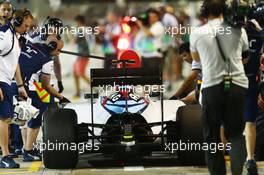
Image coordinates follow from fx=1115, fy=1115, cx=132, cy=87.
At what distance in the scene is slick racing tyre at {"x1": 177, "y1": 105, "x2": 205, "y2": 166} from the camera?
1312cm

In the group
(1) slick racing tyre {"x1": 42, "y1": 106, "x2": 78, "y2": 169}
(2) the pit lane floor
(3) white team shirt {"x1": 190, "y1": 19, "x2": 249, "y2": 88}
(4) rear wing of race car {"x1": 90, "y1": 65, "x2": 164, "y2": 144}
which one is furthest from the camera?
(4) rear wing of race car {"x1": 90, "y1": 65, "x2": 164, "y2": 144}

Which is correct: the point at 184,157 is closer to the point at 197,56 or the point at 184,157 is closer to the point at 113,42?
the point at 197,56

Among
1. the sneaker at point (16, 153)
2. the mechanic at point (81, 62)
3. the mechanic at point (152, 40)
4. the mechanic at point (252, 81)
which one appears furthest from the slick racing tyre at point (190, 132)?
the mechanic at point (81, 62)

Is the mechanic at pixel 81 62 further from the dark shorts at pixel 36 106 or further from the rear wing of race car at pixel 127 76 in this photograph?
the rear wing of race car at pixel 127 76

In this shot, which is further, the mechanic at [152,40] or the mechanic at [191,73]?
the mechanic at [152,40]

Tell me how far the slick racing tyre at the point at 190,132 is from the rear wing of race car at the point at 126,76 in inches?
19.2

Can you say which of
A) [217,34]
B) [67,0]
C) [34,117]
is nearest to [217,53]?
[217,34]

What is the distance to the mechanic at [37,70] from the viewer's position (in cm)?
1445

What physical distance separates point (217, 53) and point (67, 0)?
30522 millimetres

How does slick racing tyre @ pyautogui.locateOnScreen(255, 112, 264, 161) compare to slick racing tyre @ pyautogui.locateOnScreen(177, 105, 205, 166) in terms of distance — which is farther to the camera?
slick racing tyre @ pyautogui.locateOnScreen(255, 112, 264, 161)

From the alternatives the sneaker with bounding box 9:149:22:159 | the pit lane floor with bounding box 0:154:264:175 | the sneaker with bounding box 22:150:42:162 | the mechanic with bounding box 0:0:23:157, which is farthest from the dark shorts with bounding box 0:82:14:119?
the sneaker with bounding box 9:149:22:159

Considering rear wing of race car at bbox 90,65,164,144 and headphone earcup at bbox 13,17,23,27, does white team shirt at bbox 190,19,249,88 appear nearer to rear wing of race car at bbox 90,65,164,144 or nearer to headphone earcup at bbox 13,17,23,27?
rear wing of race car at bbox 90,65,164,144

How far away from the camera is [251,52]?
1280 cm

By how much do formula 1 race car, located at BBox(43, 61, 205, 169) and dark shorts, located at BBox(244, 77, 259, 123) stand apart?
695 millimetres
